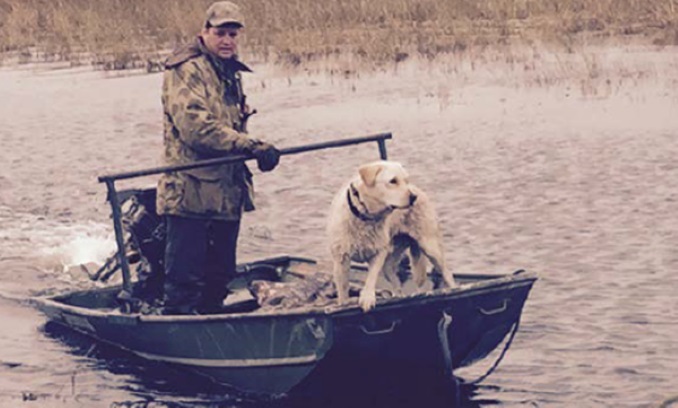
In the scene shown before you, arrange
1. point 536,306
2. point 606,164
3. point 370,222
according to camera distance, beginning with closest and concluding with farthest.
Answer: point 370,222 → point 536,306 → point 606,164

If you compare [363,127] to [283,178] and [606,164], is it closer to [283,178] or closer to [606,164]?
[283,178]

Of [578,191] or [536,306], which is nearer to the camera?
[536,306]

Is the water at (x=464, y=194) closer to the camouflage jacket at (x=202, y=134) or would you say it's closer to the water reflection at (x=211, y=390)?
the water reflection at (x=211, y=390)

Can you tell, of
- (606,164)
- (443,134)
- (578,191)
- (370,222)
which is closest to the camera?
(370,222)

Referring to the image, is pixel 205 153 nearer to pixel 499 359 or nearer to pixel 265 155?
pixel 265 155

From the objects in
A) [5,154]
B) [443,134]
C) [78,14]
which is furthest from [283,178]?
[78,14]

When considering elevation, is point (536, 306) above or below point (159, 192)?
below

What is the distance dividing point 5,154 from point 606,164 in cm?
745

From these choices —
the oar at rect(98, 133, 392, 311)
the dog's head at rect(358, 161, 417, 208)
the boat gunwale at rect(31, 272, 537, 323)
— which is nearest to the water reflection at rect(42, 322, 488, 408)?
the oar at rect(98, 133, 392, 311)

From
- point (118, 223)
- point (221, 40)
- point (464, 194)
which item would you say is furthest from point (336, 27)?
point (221, 40)

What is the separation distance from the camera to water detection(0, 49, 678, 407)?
9.88 metres

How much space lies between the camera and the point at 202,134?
29.8 ft

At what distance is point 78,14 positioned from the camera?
30031mm

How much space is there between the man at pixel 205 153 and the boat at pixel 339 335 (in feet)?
0.89
